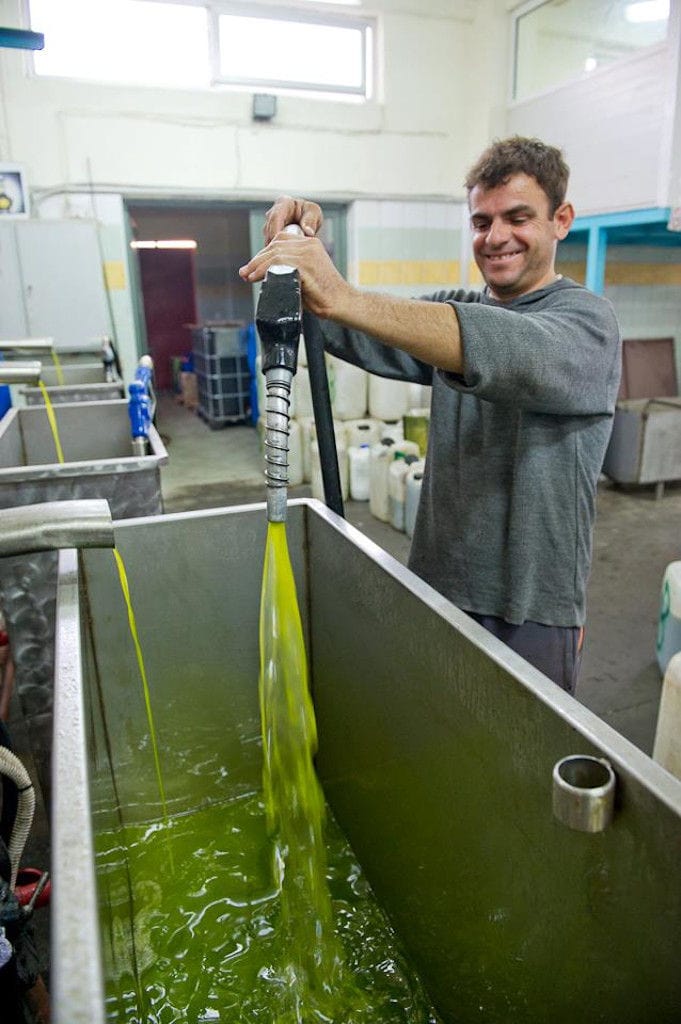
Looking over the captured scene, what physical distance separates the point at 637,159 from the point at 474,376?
12.5 feet

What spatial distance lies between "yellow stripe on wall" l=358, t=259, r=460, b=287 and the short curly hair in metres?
4.71

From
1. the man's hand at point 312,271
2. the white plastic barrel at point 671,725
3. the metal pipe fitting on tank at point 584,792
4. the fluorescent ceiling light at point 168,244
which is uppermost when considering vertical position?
the fluorescent ceiling light at point 168,244

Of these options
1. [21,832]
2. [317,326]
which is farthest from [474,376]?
[21,832]

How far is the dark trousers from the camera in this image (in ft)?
3.75

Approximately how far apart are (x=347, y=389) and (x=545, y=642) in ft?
12.1

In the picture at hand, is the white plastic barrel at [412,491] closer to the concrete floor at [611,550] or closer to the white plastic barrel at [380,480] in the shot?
the concrete floor at [611,550]

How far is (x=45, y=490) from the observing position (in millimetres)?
1605

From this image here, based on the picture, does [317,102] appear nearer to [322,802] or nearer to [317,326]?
[317,326]

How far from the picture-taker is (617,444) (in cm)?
437

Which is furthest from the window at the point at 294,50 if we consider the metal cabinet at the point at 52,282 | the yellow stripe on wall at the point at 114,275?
the metal cabinet at the point at 52,282

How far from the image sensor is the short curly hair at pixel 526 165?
1.06 metres

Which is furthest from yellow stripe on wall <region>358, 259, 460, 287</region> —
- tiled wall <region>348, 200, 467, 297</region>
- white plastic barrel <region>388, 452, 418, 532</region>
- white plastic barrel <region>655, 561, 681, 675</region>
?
white plastic barrel <region>655, 561, 681, 675</region>

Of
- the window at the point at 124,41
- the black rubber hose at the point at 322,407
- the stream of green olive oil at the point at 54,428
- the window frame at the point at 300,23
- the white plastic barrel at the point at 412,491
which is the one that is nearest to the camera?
the black rubber hose at the point at 322,407

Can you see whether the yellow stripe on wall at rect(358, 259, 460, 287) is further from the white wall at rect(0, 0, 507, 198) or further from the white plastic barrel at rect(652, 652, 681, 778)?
the white plastic barrel at rect(652, 652, 681, 778)
